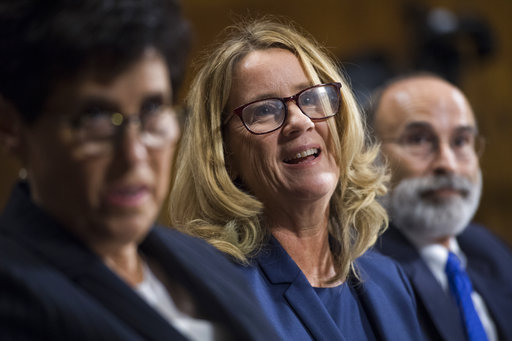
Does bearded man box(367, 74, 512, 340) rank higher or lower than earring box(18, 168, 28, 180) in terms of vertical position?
lower

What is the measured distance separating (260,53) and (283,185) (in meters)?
0.26

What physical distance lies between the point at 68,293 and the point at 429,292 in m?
1.10

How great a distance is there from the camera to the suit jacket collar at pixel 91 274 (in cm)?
84

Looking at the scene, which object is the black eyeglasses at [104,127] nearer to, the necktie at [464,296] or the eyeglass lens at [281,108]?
the eyeglass lens at [281,108]

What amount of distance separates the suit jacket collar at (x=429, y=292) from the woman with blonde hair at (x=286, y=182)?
20 centimetres

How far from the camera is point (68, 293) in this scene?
0.81m

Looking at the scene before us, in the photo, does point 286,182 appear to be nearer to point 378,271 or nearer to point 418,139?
point 378,271

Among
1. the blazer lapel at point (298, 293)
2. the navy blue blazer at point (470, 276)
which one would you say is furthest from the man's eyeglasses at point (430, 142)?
the blazer lapel at point (298, 293)

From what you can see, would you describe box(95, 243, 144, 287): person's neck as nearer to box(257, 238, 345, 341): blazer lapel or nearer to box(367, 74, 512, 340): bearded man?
box(257, 238, 345, 341): blazer lapel

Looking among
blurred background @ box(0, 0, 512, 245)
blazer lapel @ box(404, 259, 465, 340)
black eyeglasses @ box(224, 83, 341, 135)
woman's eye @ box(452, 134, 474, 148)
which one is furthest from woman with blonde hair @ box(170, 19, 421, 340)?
blurred background @ box(0, 0, 512, 245)

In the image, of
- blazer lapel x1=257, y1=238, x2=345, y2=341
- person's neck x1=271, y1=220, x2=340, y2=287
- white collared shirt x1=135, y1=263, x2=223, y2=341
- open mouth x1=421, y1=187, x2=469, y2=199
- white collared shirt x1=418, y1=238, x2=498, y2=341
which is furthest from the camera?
open mouth x1=421, y1=187, x2=469, y2=199

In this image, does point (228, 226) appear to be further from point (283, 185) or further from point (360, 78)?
point (360, 78)

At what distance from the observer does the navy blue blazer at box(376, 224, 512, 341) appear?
1680 mm

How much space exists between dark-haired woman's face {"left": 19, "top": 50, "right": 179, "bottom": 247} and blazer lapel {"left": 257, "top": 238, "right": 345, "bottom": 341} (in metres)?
0.54
